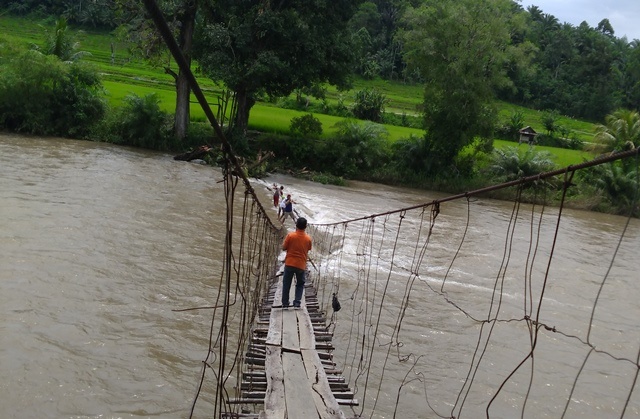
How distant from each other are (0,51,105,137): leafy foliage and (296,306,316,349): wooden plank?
15.3 metres

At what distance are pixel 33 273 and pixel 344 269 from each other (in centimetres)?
399

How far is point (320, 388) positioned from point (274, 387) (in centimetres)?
26

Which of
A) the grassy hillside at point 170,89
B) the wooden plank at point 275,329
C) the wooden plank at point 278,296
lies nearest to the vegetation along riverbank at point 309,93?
the grassy hillside at point 170,89

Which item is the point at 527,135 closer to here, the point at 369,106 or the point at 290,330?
the point at 369,106

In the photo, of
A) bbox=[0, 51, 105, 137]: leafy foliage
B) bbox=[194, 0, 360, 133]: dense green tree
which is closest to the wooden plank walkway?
bbox=[194, 0, 360, 133]: dense green tree

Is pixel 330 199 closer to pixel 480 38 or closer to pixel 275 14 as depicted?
pixel 275 14

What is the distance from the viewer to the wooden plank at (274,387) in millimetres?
2887

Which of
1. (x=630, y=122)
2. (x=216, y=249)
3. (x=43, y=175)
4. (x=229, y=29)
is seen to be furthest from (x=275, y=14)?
(x=630, y=122)

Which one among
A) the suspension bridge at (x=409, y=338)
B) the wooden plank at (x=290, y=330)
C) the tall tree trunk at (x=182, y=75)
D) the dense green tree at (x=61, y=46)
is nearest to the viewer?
the suspension bridge at (x=409, y=338)

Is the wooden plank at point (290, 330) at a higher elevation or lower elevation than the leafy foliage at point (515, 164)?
lower

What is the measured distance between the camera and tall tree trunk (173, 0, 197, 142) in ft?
55.1

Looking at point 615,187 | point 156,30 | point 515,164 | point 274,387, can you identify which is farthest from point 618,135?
point 274,387

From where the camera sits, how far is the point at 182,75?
16.9 meters

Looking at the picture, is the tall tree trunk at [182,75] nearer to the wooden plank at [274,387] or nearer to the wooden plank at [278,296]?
the wooden plank at [278,296]
